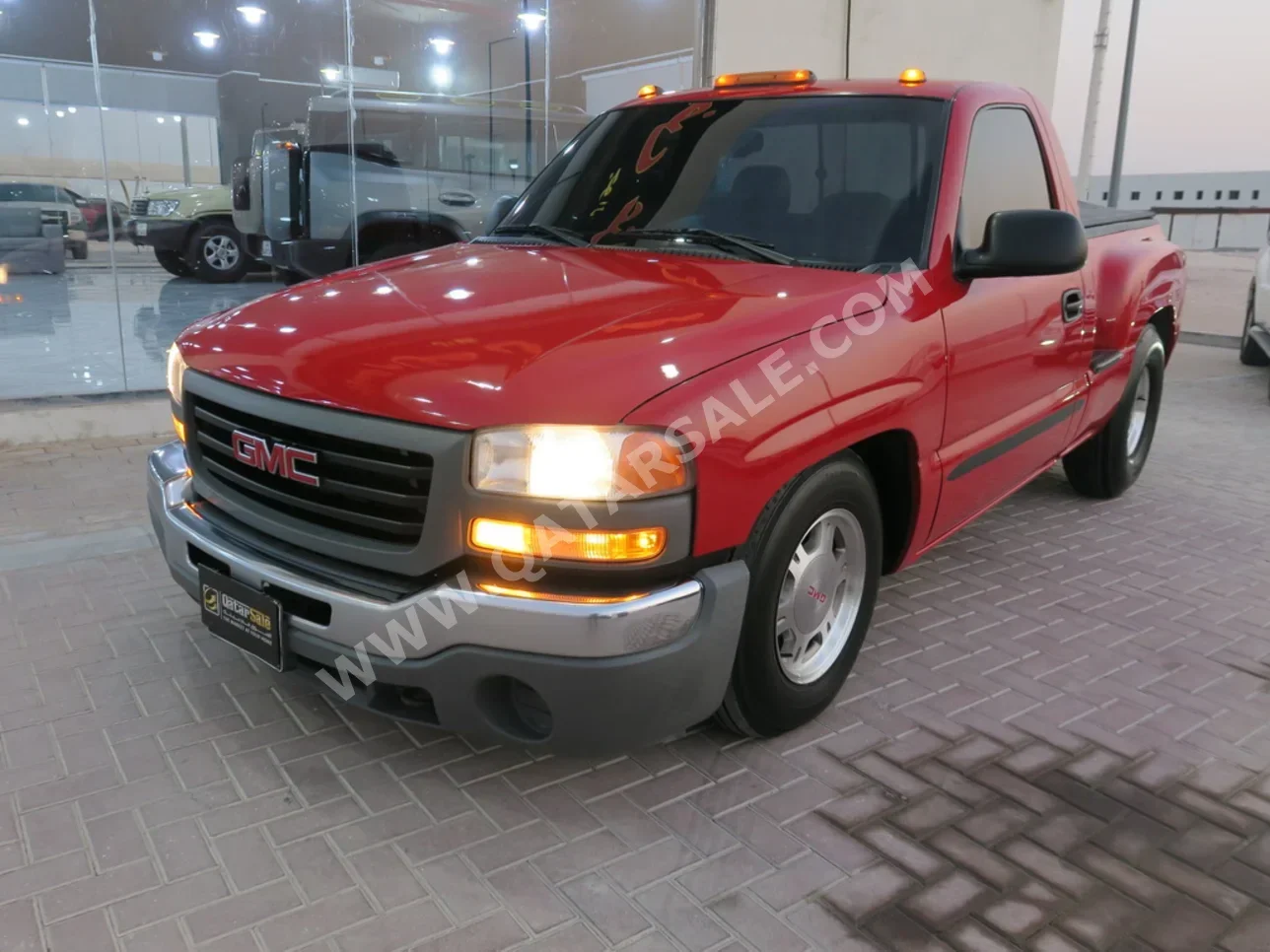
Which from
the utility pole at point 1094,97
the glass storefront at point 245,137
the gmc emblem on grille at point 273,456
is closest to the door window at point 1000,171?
the gmc emblem on grille at point 273,456

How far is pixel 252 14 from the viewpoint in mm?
7203

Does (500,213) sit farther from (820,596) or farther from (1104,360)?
(1104,360)

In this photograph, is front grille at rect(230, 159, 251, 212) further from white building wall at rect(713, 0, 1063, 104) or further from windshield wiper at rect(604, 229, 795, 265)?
windshield wiper at rect(604, 229, 795, 265)

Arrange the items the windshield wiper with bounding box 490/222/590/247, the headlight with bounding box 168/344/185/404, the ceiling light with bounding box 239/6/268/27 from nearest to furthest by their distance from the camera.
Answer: the headlight with bounding box 168/344/185/404
the windshield wiper with bounding box 490/222/590/247
the ceiling light with bounding box 239/6/268/27

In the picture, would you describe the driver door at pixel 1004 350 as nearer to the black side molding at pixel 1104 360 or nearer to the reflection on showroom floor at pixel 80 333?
the black side molding at pixel 1104 360

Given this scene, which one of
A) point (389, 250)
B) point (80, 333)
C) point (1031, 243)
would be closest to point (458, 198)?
point (389, 250)

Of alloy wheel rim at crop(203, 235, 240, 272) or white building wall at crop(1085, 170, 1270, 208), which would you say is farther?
white building wall at crop(1085, 170, 1270, 208)

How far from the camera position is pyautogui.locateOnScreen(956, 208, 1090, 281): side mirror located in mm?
2969

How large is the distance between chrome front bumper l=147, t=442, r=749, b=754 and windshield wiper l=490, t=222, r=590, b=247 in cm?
153

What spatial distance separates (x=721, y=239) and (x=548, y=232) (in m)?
0.69

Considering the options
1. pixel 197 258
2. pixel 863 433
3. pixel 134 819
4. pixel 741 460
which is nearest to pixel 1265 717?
pixel 863 433

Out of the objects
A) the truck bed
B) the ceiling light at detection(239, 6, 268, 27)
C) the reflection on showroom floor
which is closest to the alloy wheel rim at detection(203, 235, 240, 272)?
the reflection on showroom floor

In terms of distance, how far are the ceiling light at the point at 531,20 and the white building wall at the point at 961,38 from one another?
331cm

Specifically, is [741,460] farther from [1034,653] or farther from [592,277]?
[1034,653]
